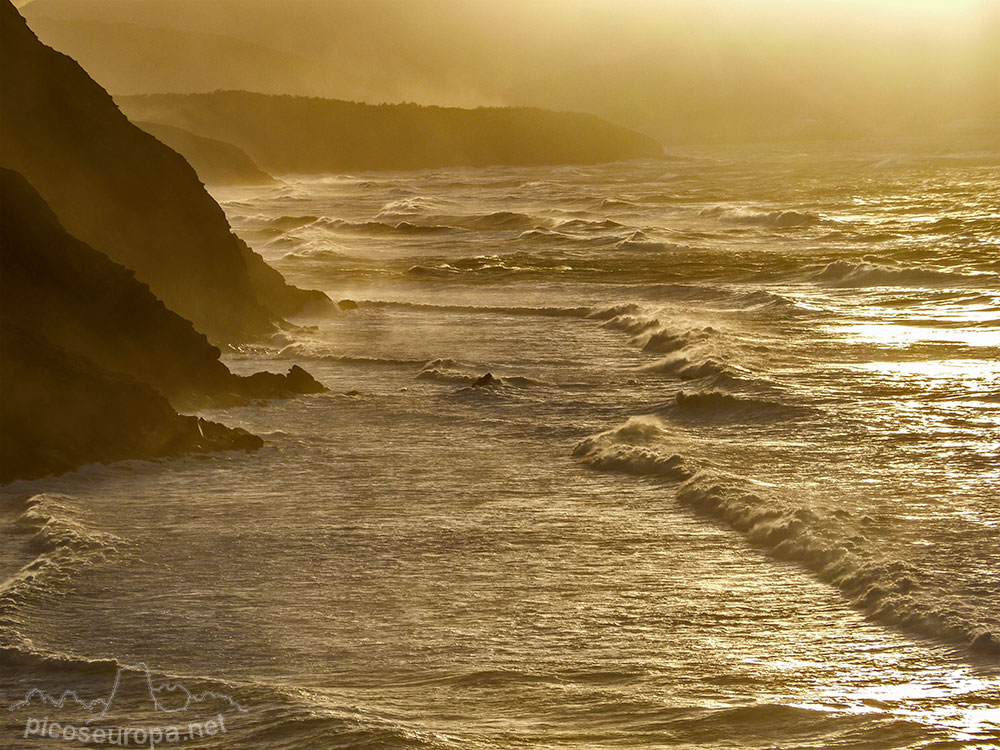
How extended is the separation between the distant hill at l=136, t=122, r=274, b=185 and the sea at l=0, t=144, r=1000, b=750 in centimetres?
5582

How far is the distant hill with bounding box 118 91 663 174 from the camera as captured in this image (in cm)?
9531

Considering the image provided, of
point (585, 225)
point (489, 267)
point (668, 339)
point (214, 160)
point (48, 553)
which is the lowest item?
point (48, 553)

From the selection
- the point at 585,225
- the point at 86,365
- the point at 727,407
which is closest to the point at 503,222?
the point at 585,225

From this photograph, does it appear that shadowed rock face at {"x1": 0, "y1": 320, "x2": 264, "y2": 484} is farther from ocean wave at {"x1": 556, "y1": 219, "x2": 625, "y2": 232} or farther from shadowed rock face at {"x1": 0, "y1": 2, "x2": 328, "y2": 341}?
ocean wave at {"x1": 556, "y1": 219, "x2": 625, "y2": 232}

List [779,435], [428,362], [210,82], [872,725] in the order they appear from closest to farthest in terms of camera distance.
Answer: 1. [872,725]
2. [779,435]
3. [428,362]
4. [210,82]

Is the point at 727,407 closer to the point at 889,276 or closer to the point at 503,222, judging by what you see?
the point at 889,276

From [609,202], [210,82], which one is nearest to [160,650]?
[609,202]

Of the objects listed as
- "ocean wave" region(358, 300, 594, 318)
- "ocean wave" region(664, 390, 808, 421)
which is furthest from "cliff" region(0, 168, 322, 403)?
"ocean wave" region(358, 300, 594, 318)

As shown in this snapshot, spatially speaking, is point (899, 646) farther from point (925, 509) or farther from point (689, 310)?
point (689, 310)

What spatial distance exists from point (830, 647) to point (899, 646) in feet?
1.16

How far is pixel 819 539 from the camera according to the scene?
752 centimetres

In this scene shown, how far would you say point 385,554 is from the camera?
738cm

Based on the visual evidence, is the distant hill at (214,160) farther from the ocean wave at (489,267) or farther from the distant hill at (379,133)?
the ocean wave at (489,267)

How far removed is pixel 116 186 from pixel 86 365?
4.88 m
